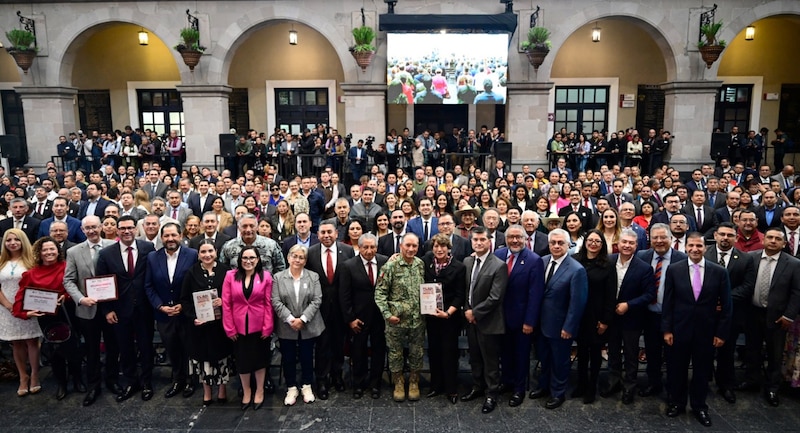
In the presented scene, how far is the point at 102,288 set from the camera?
5820mm

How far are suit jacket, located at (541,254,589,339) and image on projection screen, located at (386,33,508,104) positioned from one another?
10.1m

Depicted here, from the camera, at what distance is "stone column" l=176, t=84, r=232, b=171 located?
15.8 m

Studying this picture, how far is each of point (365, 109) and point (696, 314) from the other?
11.5 m

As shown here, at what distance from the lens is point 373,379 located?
6.20 meters

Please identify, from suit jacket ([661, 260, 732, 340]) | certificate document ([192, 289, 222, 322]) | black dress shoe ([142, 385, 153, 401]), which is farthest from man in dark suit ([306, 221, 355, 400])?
suit jacket ([661, 260, 732, 340])

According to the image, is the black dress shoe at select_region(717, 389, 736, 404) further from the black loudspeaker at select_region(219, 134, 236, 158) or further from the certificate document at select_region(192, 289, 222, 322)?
the black loudspeaker at select_region(219, 134, 236, 158)

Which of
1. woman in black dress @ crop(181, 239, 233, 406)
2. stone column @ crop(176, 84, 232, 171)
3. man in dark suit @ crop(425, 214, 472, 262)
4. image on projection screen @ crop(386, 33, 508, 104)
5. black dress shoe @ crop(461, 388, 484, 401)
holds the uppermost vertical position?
image on projection screen @ crop(386, 33, 508, 104)

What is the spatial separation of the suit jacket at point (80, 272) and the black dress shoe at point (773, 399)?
7.23 metres

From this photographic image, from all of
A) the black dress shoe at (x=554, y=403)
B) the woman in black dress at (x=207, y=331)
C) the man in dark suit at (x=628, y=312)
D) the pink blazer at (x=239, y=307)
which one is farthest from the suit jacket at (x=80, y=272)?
the man in dark suit at (x=628, y=312)

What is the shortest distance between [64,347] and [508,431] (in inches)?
191

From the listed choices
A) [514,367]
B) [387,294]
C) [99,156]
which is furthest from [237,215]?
[99,156]

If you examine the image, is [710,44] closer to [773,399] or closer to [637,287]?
[773,399]

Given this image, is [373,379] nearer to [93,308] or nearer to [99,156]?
[93,308]

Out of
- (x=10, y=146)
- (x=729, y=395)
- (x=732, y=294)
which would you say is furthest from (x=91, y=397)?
(x=10, y=146)
